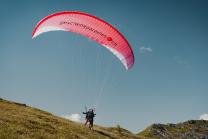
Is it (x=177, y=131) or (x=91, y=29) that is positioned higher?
(x=177, y=131)

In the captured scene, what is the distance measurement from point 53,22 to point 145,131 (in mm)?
145334

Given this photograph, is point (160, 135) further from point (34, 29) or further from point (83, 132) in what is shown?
point (34, 29)

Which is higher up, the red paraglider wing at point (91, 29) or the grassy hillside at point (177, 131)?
the grassy hillside at point (177, 131)

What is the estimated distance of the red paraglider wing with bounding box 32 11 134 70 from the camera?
3110 cm

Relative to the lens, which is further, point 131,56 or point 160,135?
point 160,135

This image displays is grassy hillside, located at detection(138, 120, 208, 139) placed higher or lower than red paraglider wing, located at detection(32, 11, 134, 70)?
higher

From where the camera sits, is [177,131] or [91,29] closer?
[91,29]

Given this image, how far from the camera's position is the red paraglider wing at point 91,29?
1224 inches

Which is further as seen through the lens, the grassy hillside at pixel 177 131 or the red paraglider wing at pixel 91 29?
the grassy hillside at pixel 177 131

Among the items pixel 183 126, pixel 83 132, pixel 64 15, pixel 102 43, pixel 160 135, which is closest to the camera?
pixel 64 15

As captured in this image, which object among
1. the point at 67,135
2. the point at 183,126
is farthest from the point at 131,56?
the point at 183,126

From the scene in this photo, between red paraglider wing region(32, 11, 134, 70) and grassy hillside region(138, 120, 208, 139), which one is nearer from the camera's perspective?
red paraglider wing region(32, 11, 134, 70)

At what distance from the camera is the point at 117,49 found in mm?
32812

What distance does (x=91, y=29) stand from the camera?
3225 cm
